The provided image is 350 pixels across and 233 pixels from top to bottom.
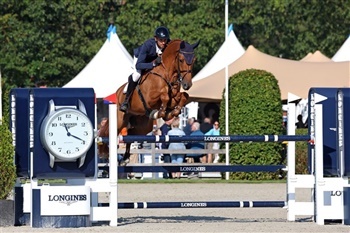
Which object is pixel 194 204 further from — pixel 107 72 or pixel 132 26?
pixel 132 26

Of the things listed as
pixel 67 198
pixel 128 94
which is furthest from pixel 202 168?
pixel 128 94

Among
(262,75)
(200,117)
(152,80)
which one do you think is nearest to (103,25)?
(200,117)

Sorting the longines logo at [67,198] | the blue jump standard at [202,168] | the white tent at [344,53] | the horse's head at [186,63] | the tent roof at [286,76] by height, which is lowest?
the longines logo at [67,198]

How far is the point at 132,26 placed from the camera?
37.7 m

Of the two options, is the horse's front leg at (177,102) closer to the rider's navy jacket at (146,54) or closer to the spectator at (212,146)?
the rider's navy jacket at (146,54)

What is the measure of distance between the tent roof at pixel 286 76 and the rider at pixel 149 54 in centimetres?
1219

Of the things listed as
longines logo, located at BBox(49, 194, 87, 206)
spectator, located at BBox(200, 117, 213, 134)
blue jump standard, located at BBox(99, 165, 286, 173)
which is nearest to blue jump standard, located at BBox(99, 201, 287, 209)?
blue jump standard, located at BBox(99, 165, 286, 173)

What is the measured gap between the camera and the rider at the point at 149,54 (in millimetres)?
13945

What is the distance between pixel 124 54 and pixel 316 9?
1394cm

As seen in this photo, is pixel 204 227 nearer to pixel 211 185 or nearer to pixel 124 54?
pixel 211 185

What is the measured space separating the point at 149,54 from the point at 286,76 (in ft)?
45.3

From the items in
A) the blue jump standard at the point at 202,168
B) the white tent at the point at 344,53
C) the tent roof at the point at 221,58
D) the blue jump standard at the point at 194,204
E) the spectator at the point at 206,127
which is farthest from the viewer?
the white tent at the point at 344,53

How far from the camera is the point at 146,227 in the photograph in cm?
1152

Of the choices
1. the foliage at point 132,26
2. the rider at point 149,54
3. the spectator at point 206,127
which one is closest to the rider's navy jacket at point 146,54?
the rider at point 149,54
